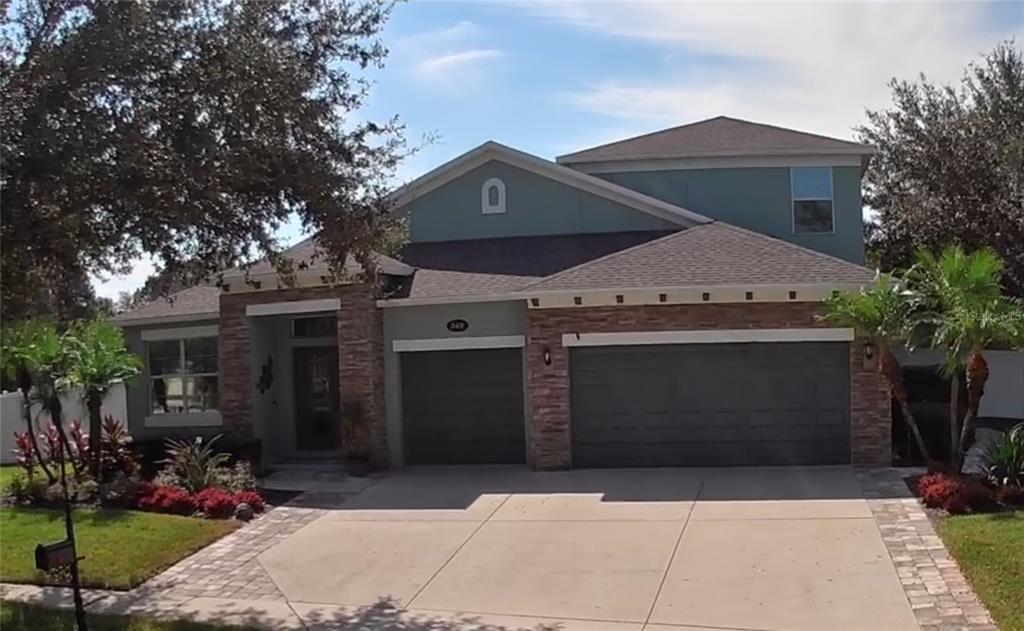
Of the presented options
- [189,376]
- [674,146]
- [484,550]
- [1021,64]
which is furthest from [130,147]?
[1021,64]

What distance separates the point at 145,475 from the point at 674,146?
41.0ft

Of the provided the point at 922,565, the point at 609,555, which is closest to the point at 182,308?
the point at 609,555

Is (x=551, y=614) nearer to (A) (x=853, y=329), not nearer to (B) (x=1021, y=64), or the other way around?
(A) (x=853, y=329)

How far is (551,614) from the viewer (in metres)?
8.14

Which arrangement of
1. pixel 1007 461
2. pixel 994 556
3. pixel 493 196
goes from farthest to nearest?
pixel 493 196 < pixel 1007 461 < pixel 994 556

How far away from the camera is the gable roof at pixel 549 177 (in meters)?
18.7

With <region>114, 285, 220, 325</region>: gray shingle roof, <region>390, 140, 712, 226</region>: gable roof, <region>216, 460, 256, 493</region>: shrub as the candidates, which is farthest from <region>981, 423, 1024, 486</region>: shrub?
<region>114, 285, 220, 325</region>: gray shingle roof

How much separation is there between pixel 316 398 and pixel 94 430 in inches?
163

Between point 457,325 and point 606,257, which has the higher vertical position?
point 606,257

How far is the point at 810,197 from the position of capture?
2019cm

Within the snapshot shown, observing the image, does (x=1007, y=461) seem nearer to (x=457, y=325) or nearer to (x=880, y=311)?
(x=880, y=311)

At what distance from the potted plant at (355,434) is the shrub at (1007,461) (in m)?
9.12

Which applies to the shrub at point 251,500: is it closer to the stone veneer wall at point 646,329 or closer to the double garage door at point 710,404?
the stone veneer wall at point 646,329

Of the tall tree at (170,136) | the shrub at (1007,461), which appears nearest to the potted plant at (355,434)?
the tall tree at (170,136)
